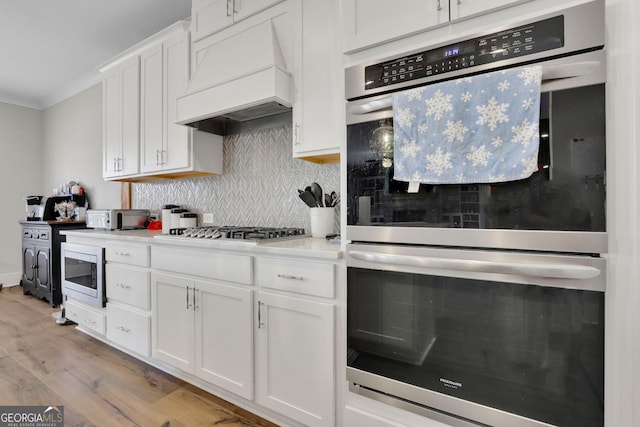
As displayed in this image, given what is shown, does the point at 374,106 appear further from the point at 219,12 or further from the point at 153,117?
the point at 153,117

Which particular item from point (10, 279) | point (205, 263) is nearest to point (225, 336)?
point (205, 263)

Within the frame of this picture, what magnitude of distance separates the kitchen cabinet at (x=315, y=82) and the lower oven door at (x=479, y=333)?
2.44ft

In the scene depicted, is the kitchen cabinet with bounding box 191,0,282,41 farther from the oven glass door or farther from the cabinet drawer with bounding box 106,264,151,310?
the cabinet drawer with bounding box 106,264,151,310

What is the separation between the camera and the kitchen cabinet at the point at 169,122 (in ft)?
8.23

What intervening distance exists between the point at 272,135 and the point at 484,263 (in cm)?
182

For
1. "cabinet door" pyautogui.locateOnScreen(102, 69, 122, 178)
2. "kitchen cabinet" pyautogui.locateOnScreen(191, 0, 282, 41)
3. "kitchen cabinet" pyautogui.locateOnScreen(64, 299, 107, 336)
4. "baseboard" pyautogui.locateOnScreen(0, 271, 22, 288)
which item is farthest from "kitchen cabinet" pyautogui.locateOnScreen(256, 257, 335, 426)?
"baseboard" pyautogui.locateOnScreen(0, 271, 22, 288)

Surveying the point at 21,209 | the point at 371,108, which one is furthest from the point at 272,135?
the point at 21,209

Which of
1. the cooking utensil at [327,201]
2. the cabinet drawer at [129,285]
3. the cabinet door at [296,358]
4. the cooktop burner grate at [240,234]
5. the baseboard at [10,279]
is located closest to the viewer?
the cabinet door at [296,358]

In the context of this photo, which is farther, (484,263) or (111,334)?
(111,334)

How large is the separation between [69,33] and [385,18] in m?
3.22

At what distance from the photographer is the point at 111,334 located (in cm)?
247

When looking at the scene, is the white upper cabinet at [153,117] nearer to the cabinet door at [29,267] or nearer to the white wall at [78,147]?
the white wall at [78,147]

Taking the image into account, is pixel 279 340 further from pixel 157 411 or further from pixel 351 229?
pixel 157 411

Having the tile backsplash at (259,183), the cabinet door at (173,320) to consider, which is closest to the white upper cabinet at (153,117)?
the tile backsplash at (259,183)
